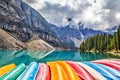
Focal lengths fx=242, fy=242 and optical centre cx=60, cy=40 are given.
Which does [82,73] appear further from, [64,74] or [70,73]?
[64,74]

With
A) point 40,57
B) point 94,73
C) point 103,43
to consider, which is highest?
point 103,43

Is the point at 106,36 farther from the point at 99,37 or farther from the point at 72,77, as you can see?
the point at 72,77

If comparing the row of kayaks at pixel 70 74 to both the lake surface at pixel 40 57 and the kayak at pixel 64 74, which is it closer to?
the kayak at pixel 64 74

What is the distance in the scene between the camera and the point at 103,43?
130 m

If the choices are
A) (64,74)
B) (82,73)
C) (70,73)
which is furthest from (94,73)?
(64,74)

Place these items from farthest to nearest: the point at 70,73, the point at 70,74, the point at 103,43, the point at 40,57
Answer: the point at 103,43 → the point at 40,57 → the point at 70,73 → the point at 70,74

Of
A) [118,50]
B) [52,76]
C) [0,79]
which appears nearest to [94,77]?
[52,76]

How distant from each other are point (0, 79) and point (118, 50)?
9776 cm

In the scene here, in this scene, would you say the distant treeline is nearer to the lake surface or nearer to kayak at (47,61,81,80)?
the lake surface

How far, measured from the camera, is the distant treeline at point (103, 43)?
102m

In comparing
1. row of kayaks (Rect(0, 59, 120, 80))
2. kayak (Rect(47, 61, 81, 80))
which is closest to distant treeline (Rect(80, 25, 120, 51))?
row of kayaks (Rect(0, 59, 120, 80))

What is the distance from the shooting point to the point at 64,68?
7145 mm

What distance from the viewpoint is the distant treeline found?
102150 millimetres

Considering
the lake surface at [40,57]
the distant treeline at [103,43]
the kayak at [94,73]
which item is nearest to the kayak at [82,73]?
the kayak at [94,73]
